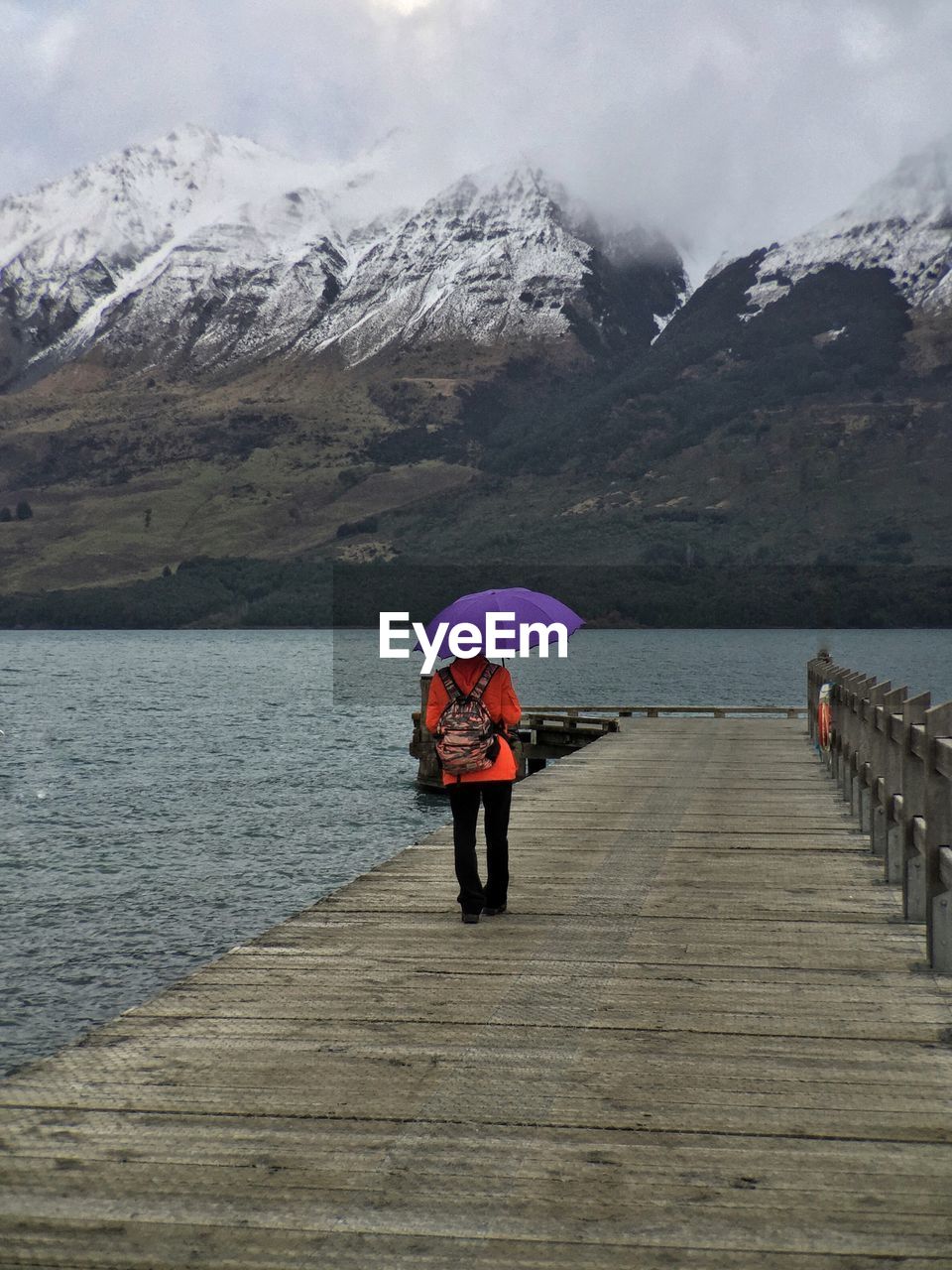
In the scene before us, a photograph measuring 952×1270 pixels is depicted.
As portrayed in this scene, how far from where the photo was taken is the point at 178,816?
1483 inches

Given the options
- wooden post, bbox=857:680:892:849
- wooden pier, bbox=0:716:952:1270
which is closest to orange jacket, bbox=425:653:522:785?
wooden pier, bbox=0:716:952:1270

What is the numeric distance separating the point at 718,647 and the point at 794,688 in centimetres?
8975

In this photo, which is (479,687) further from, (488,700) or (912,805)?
(912,805)

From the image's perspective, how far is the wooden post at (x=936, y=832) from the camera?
7.48 metres

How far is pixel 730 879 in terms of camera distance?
1120 centimetres

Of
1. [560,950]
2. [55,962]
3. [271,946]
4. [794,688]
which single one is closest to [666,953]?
[560,950]

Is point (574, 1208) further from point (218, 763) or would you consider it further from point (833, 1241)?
point (218, 763)

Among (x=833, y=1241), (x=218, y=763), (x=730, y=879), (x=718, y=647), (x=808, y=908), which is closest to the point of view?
(x=833, y=1241)

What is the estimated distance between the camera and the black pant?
9.27 meters

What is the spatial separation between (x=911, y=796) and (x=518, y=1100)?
403 centimetres

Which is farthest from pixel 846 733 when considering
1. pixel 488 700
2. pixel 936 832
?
pixel 936 832

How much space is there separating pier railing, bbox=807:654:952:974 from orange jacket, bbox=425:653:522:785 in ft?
8.39

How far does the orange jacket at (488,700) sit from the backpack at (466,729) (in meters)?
0.03

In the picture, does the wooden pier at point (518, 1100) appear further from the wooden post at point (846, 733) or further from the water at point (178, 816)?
the wooden post at point (846, 733)
